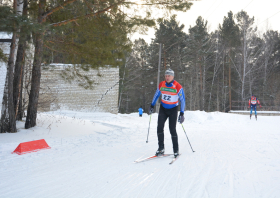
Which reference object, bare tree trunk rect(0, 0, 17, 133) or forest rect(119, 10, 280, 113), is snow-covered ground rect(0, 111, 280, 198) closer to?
bare tree trunk rect(0, 0, 17, 133)

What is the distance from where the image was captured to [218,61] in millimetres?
29859

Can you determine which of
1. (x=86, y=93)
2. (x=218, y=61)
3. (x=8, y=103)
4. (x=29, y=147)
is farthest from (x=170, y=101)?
(x=218, y=61)

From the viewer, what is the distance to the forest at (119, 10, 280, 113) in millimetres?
27578

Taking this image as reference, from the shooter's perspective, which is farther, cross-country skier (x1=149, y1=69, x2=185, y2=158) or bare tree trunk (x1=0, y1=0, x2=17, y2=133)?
bare tree trunk (x1=0, y1=0, x2=17, y2=133)

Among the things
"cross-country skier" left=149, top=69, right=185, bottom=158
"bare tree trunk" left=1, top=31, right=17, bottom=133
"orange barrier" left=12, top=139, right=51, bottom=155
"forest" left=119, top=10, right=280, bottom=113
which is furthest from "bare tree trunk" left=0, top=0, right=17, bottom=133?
"forest" left=119, top=10, right=280, bottom=113

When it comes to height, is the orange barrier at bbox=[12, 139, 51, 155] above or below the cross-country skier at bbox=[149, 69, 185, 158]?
below

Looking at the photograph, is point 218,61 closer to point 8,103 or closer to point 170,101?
point 170,101

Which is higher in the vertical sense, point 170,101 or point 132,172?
point 170,101

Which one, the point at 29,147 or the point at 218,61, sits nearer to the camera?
the point at 29,147

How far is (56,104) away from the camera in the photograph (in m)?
16.1

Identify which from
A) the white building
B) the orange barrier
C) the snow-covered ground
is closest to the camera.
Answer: the snow-covered ground

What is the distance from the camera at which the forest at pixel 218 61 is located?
90.5 feet

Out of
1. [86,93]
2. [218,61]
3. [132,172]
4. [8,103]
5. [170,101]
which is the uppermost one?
[218,61]

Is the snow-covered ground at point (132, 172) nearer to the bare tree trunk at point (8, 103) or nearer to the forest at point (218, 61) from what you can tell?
the bare tree trunk at point (8, 103)
